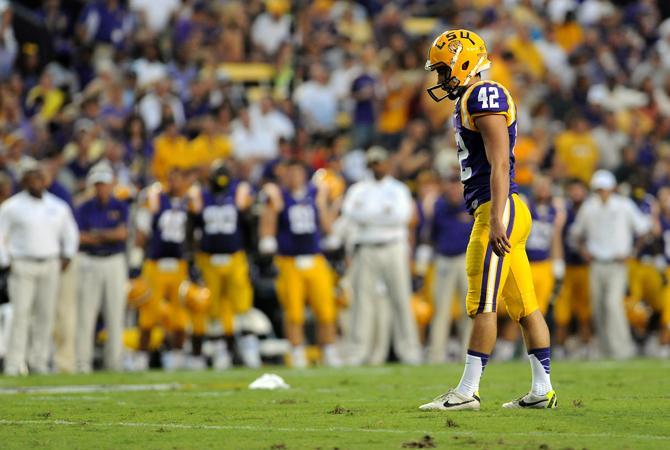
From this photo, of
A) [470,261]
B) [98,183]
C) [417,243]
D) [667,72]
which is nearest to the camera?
[470,261]

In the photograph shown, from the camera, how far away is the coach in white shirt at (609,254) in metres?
17.4

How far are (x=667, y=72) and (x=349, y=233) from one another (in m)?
8.70

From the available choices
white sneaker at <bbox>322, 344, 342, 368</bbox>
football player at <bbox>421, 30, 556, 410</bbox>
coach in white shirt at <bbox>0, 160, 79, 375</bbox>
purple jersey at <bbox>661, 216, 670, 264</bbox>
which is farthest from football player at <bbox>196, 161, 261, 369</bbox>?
football player at <bbox>421, 30, 556, 410</bbox>

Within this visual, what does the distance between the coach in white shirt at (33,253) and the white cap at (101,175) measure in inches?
25.5

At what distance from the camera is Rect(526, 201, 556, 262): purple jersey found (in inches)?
648

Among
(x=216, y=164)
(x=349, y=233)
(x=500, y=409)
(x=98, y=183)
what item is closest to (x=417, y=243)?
(x=349, y=233)

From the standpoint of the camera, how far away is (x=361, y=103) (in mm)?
20109

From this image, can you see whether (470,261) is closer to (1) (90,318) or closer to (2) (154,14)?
(1) (90,318)

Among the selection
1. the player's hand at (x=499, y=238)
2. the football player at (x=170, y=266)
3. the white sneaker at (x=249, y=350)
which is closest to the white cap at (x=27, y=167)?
the football player at (x=170, y=266)

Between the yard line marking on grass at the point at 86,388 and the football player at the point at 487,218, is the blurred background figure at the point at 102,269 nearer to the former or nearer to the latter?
the yard line marking on grass at the point at 86,388

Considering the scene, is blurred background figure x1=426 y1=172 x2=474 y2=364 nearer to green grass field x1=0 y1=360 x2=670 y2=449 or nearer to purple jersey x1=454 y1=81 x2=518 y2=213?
green grass field x1=0 y1=360 x2=670 y2=449

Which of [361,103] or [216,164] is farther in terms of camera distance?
[361,103]

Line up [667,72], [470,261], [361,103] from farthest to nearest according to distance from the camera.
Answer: [667,72] → [361,103] → [470,261]

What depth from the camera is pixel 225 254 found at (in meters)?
15.7
